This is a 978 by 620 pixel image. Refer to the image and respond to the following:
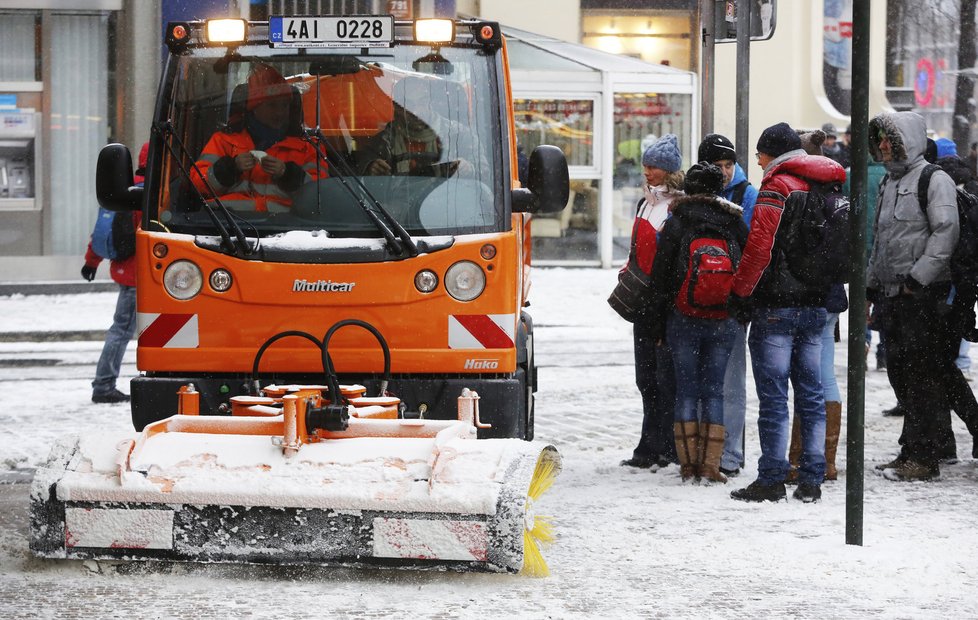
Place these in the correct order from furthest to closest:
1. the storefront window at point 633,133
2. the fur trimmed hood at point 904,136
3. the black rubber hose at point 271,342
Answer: the storefront window at point 633,133, the fur trimmed hood at point 904,136, the black rubber hose at point 271,342

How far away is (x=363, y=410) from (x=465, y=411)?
1.40ft

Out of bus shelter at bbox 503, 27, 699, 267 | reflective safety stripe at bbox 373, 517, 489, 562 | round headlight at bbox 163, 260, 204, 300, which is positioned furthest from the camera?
bus shelter at bbox 503, 27, 699, 267

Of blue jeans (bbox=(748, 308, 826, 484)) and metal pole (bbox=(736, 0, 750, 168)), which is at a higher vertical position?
metal pole (bbox=(736, 0, 750, 168))

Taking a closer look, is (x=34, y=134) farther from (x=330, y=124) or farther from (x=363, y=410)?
(x=363, y=410)

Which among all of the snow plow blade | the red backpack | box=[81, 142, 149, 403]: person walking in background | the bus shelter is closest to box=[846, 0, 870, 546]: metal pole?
the snow plow blade

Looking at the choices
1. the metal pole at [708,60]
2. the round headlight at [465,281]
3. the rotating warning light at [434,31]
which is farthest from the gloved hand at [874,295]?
the rotating warning light at [434,31]

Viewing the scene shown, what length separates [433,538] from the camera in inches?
209

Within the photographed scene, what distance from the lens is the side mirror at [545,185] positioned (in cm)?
705

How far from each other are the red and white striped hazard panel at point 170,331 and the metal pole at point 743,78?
4.40 meters

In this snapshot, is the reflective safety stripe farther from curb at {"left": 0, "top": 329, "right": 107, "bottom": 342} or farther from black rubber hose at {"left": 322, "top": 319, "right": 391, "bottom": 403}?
curb at {"left": 0, "top": 329, "right": 107, "bottom": 342}

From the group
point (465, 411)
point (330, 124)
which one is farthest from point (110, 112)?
point (465, 411)

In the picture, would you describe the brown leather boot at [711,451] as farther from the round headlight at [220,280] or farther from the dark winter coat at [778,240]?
the round headlight at [220,280]

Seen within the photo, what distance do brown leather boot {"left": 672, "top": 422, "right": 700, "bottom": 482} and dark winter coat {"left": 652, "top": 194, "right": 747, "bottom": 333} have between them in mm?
605

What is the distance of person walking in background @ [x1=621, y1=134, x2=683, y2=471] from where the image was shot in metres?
8.04
